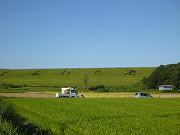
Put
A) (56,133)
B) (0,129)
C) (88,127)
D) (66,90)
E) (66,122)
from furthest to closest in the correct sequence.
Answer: (66,90), (66,122), (88,127), (56,133), (0,129)

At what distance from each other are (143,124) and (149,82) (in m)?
82.8

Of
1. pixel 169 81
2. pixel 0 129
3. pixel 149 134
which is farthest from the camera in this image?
pixel 169 81

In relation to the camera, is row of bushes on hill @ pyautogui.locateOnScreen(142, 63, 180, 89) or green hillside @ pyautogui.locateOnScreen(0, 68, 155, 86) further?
green hillside @ pyautogui.locateOnScreen(0, 68, 155, 86)

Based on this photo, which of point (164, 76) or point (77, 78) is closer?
point (164, 76)

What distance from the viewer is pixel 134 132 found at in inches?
600

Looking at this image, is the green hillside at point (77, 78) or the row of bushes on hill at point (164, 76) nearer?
the row of bushes on hill at point (164, 76)

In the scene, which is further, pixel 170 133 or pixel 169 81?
pixel 169 81

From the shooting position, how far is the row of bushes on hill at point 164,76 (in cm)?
9200

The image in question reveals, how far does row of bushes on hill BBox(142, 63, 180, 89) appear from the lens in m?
92.0

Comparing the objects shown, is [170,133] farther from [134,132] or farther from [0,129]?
[0,129]

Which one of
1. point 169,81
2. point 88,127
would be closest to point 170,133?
point 88,127

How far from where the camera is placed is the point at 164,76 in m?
97.2

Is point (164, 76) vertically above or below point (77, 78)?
above

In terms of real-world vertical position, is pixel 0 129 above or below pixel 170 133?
above
